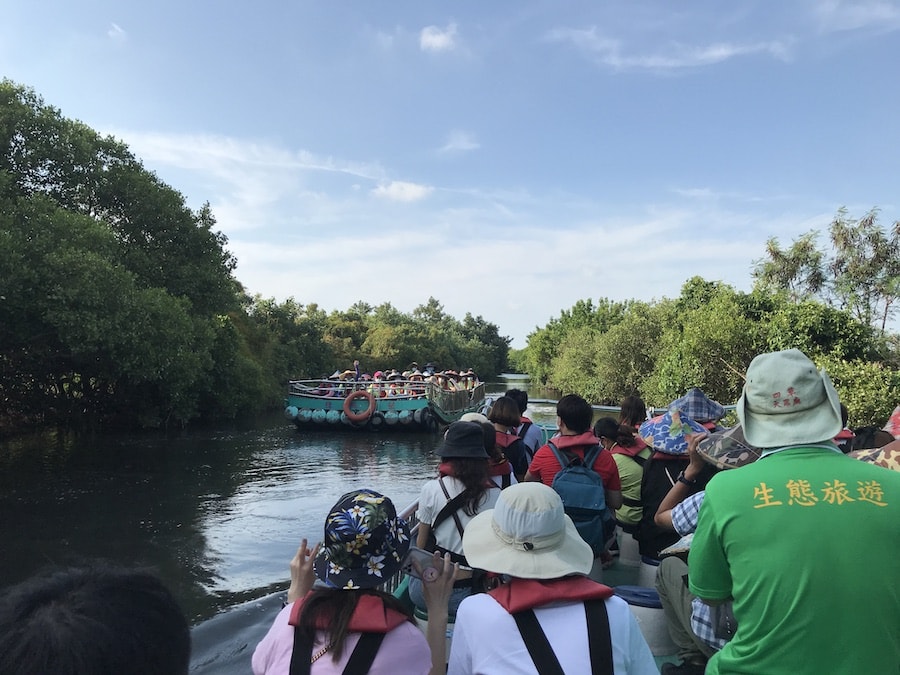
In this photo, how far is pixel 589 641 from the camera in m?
1.71

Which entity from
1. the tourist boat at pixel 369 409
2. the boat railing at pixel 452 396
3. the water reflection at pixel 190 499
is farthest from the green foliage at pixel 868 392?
the boat railing at pixel 452 396

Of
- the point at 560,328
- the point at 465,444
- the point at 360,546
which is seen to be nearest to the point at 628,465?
the point at 465,444

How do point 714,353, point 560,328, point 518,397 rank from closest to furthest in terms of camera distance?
point 518,397 → point 714,353 → point 560,328

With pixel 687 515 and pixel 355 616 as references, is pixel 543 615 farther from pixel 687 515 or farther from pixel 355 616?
pixel 687 515

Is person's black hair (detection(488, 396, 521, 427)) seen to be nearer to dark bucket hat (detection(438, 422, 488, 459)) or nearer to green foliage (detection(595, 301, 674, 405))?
dark bucket hat (detection(438, 422, 488, 459))

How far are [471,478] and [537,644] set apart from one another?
173cm

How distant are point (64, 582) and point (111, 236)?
19805 mm

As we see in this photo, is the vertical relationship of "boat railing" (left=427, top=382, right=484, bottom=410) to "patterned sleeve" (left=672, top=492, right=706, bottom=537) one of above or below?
below

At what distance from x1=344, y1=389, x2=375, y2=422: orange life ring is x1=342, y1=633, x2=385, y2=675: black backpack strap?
24089mm

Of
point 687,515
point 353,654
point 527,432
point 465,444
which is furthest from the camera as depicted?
point 527,432

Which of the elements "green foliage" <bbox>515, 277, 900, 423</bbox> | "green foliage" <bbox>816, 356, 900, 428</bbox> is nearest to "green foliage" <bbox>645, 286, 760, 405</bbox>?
"green foliage" <bbox>515, 277, 900, 423</bbox>

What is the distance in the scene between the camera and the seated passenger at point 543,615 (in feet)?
5.62

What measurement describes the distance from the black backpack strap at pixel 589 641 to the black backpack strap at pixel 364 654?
1.34ft

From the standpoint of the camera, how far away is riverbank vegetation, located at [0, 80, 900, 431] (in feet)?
51.6
